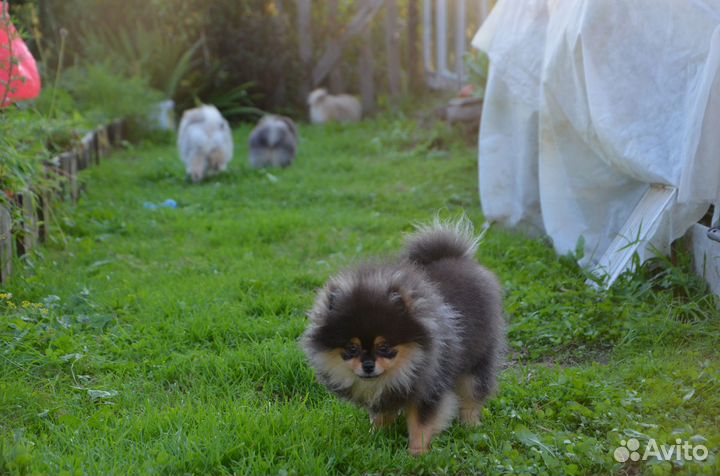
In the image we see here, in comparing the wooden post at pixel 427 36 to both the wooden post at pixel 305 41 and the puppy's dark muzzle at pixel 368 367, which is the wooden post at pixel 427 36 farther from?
the puppy's dark muzzle at pixel 368 367

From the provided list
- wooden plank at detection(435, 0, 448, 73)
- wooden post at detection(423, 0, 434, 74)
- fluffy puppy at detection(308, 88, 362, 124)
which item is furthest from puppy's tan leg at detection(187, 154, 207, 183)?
wooden post at detection(423, 0, 434, 74)

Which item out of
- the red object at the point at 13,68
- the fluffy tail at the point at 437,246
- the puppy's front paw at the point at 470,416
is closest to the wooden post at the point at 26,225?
the red object at the point at 13,68

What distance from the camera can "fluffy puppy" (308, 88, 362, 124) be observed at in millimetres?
13875

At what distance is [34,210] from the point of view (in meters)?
5.55

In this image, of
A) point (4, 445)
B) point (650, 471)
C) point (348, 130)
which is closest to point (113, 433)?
point (4, 445)

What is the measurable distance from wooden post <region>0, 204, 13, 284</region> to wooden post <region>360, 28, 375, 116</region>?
10099 millimetres

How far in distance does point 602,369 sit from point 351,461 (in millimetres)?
1490

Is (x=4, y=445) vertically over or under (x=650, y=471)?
over

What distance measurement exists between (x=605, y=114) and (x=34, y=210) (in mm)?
3949

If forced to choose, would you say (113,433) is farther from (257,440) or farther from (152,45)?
(152,45)

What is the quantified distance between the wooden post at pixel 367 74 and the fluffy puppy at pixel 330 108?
610mm

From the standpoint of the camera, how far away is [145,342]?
4.21 meters

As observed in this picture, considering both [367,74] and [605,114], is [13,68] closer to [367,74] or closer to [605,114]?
[605,114]
